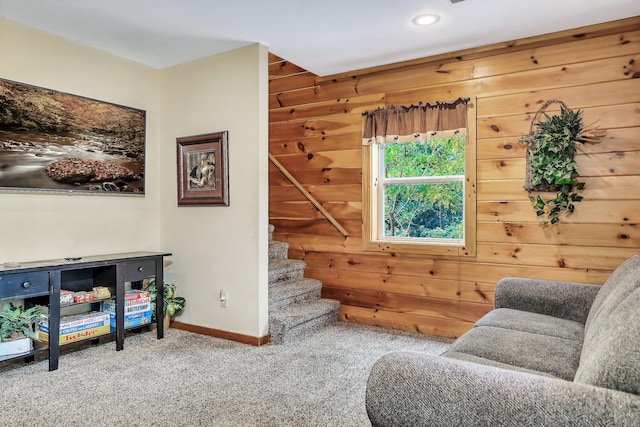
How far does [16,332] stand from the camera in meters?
2.86

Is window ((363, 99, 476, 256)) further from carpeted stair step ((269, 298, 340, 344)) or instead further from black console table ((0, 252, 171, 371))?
black console table ((0, 252, 171, 371))

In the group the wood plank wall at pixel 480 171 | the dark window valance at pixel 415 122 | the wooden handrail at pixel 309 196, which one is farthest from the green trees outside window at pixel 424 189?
the wooden handrail at pixel 309 196

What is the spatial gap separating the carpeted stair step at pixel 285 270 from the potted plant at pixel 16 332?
73.2 inches

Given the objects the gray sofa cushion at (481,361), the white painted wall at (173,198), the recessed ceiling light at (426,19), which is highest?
the recessed ceiling light at (426,19)

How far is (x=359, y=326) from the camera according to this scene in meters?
4.05

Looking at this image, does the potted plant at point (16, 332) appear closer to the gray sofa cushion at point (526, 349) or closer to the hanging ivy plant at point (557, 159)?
the gray sofa cushion at point (526, 349)

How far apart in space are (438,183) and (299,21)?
1.80 m

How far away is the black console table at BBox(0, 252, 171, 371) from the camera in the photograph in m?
2.76

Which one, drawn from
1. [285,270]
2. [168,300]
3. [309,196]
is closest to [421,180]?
[309,196]

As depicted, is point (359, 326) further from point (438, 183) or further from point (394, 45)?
point (394, 45)

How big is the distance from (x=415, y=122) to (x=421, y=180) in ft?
1.71

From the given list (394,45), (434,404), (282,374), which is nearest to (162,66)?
(394,45)

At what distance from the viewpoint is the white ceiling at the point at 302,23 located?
282 cm

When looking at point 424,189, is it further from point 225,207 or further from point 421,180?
point 225,207
